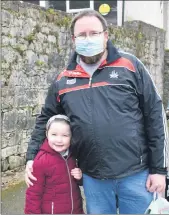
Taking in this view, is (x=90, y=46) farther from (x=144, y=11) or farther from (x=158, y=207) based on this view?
(x=144, y=11)

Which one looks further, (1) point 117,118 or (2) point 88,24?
(2) point 88,24

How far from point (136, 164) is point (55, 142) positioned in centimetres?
59

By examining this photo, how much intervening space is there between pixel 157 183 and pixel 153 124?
0.38 m

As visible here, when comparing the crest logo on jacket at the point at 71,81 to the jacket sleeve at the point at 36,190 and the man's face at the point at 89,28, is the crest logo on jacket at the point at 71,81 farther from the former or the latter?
the jacket sleeve at the point at 36,190

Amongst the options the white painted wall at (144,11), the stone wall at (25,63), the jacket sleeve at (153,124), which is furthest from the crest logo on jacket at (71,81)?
the white painted wall at (144,11)

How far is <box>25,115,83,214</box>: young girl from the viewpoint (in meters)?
2.82

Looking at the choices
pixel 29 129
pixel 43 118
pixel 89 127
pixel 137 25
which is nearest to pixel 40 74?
pixel 29 129

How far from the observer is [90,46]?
268cm

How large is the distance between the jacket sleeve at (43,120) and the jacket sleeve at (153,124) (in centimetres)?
61

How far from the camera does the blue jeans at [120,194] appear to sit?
264cm

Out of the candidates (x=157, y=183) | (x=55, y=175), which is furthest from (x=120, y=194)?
(x=55, y=175)

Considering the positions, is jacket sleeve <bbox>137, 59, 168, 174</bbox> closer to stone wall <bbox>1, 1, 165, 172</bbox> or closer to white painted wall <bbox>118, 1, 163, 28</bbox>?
stone wall <bbox>1, 1, 165, 172</bbox>

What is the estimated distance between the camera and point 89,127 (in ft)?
8.48

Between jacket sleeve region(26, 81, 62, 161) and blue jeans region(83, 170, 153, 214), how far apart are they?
1.40 ft
